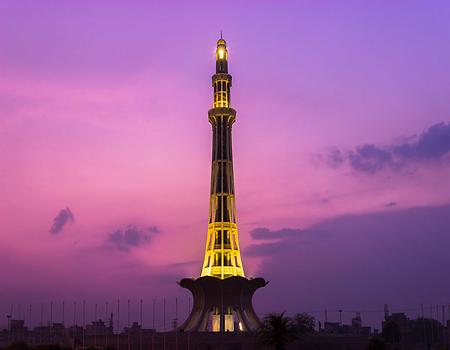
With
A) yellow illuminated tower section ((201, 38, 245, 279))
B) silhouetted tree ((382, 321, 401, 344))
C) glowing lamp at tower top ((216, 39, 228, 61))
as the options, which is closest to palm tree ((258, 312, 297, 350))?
yellow illuminated tower section ((201, 38, 245, 279))

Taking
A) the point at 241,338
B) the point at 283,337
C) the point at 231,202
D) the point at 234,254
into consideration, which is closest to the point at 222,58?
the point at 231,202

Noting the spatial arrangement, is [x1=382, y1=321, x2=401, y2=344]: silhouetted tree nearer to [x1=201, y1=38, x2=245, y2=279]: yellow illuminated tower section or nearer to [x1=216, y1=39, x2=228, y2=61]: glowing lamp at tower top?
[x1=201, y1=38, x2=245, y2=279]: yellow illuminated tower section

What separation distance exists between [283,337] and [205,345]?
2262 cm

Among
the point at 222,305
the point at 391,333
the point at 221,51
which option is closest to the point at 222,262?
the point at 222,305

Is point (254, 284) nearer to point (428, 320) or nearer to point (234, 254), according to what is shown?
point (234, 254)

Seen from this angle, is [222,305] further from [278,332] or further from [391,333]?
[391,333]

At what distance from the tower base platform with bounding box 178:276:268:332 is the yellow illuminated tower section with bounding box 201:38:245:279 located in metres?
1.72

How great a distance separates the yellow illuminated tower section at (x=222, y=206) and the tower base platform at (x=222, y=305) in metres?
1.72

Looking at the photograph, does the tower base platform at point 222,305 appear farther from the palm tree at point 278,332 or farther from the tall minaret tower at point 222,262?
the palm tree at point 278,332

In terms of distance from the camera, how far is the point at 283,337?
2108 inches

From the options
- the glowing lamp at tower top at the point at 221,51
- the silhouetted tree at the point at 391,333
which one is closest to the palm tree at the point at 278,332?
the glowing lamp at tower top at the point at 221,51

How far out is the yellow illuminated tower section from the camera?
282 ft

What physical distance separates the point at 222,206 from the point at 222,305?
10850 millimetres

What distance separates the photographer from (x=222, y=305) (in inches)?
3297
